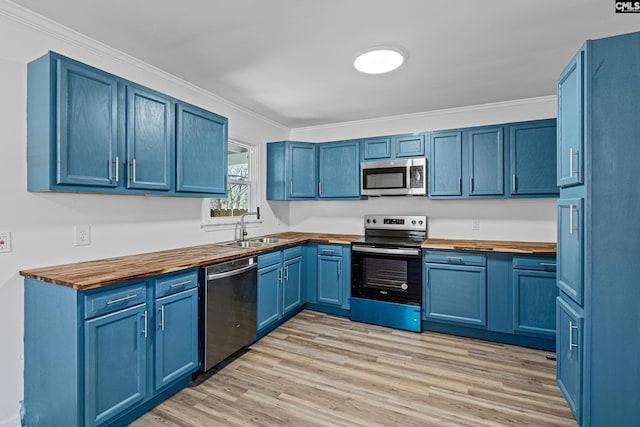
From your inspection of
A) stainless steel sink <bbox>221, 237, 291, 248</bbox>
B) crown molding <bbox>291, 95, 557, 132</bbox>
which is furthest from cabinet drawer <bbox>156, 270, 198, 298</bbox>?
crown molding <bbox>291, 95, 557, 132</bbox>

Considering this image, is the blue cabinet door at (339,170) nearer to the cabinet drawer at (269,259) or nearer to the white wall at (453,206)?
the white wall at (453,206)

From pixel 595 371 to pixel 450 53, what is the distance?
224 cm

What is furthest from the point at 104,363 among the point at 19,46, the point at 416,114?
the point at 416,114

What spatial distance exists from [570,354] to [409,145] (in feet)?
8.35

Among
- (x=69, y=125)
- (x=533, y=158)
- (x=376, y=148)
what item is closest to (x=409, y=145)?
(x=376, y=148)

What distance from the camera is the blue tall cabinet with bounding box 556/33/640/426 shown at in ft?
4.92

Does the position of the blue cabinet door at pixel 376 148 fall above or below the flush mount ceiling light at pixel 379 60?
below

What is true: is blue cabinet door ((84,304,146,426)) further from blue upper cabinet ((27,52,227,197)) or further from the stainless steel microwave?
the stainless steel microwave

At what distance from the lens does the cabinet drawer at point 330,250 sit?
3.72 metres

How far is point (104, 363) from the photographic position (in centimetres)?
173

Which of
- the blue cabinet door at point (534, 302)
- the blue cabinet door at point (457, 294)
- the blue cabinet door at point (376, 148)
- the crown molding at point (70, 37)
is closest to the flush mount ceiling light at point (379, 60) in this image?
the blue cabinet door at point (376, 148)

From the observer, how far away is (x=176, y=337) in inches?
85.2

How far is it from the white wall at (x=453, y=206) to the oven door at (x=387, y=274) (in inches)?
30.1

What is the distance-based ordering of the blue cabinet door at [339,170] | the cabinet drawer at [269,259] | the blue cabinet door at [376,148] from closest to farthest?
the cabinet drawer at [269,259] < the blue cabinet door at [376,148] < the blue cabinet door at [339,170]
